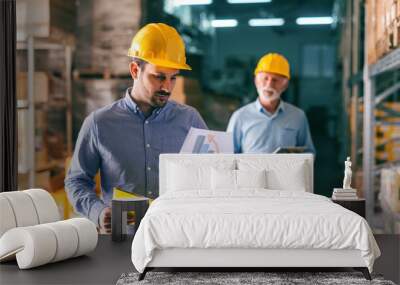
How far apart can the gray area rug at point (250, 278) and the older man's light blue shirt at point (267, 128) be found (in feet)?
7.01

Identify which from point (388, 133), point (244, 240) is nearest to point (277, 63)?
point (388, 133)

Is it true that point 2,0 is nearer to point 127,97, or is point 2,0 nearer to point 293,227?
point 127,97

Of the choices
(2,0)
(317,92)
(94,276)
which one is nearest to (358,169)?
(317,92)

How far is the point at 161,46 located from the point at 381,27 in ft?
6.46

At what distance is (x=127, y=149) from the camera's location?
6.21 meters

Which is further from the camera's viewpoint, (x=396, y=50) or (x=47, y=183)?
(x=47, y=183)

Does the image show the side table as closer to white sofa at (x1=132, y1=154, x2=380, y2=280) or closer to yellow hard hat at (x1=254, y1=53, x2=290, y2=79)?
white sofa at (x1=132, y1=154, x2=380, y2=280)

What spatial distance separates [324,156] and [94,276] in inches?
113

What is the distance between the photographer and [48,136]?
6.55 meters

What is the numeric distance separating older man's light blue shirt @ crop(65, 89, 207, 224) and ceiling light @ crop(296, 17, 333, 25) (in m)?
1.33

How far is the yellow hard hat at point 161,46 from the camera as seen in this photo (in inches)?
249

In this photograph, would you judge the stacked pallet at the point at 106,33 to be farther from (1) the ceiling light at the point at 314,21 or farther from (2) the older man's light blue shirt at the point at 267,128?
(1) the ceiling light at the point at 314,21

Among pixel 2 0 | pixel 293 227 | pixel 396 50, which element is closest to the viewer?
pixel 293 227

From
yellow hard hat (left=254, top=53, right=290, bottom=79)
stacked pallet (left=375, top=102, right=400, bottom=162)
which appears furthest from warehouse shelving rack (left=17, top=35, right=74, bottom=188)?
stacked pallet (left=375, top=102, right=400, bottom=162)
